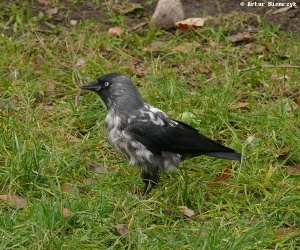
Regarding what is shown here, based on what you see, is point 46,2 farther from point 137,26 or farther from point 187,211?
point 187,211

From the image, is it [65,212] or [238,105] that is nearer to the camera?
[65,212]

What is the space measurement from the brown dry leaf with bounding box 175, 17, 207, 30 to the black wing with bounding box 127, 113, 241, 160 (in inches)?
108

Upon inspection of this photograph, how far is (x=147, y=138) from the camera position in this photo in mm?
5637

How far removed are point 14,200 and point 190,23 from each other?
3693 mm

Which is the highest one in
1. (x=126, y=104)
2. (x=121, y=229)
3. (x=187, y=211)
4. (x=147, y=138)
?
(x=126, y=104)

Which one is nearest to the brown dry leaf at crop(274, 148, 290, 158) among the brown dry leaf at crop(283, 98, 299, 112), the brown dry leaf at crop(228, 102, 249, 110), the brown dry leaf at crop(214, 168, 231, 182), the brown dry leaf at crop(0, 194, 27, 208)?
the brown dry leaf at crop(214, 168, 231, 182)

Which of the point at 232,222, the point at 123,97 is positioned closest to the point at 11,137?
the point at 123,97

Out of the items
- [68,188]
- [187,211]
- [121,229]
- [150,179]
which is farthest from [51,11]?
[121,229]

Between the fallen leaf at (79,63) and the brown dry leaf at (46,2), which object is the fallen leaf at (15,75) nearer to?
the fallen leaf at (79,63)

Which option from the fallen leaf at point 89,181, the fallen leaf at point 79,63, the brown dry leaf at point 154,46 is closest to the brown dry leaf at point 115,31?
the brown dry leaf at point 154,46

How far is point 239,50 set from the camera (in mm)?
7973

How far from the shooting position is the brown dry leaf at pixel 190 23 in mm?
8352

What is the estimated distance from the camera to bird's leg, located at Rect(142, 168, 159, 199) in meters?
5.68

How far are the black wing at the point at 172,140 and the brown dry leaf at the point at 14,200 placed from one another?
0.94m
